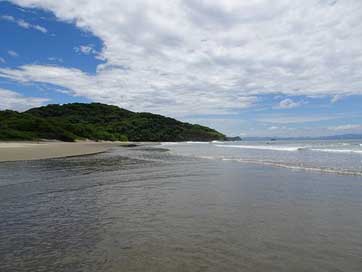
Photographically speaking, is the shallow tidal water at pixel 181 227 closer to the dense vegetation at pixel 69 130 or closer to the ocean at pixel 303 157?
the ocean at pixel 303 157

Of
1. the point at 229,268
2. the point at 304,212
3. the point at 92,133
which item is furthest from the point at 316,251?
the point at 92,133

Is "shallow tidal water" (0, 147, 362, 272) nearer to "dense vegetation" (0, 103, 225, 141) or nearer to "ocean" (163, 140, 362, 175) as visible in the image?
"ocean" (163, 140, 362, 175)

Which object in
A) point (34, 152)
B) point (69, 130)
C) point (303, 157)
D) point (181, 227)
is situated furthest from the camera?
point (69, 130)

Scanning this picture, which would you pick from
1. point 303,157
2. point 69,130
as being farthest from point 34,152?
point 69,130

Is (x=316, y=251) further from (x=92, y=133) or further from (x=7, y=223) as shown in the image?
(x=92, y=133)

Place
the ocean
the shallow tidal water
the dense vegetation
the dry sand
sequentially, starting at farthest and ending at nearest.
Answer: the dense vegetation → the dry sand → the ocean → the shallow tidal water

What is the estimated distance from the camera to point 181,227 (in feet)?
28.5

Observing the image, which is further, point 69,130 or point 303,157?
point 69,130

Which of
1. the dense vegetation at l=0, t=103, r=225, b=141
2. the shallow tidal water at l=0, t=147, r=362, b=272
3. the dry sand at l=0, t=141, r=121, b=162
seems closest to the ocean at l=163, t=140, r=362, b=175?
the shallow tidal water at l=0, t=147, r=362, b=272

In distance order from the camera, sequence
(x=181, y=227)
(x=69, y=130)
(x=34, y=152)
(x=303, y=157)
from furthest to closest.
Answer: (x=69, y=130) → (x=34, y=152) → (x=303, y=157) → (x=181, y=227)

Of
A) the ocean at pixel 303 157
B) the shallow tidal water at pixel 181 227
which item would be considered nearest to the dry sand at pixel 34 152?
the ocean at pixel 303 157

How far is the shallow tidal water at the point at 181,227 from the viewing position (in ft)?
20.7

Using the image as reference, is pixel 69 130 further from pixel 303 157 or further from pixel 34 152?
pixel 303 157

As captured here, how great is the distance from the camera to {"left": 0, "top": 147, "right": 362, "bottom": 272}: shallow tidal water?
631 centimetres
